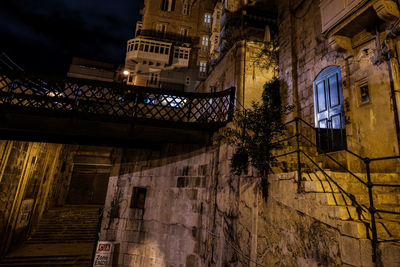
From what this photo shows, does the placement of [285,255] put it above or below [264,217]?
below

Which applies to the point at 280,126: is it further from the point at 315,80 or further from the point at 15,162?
the point at 15,162

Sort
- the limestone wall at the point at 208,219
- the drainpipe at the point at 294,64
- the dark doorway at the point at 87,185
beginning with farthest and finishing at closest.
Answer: the dark doorway at the point at 87,185
the drainpipe at the point at 294,64
the limestone wall at the point at 208,219

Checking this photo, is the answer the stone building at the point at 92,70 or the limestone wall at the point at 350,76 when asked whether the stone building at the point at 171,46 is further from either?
the limestone wall at the point at 350,76

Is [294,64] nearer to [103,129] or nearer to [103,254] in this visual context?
[103,129]

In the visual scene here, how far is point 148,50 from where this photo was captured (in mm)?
27344

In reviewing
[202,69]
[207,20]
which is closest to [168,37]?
[202,69]

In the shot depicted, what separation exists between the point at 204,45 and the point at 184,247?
2950 centimetres

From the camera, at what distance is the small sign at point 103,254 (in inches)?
297

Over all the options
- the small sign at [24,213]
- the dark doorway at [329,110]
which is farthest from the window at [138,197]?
the small sign at [24,213]

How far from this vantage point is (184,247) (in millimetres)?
6973

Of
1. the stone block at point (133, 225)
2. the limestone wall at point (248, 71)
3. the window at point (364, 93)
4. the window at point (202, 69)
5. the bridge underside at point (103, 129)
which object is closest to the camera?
the window at point (364, 93)

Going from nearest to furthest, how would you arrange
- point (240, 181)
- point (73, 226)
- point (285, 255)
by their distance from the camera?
point (285, 255)
point (240, 181)
point (73, 226)

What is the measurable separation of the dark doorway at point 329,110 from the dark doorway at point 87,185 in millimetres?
21874

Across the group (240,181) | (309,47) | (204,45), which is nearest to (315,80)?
(309,47)
